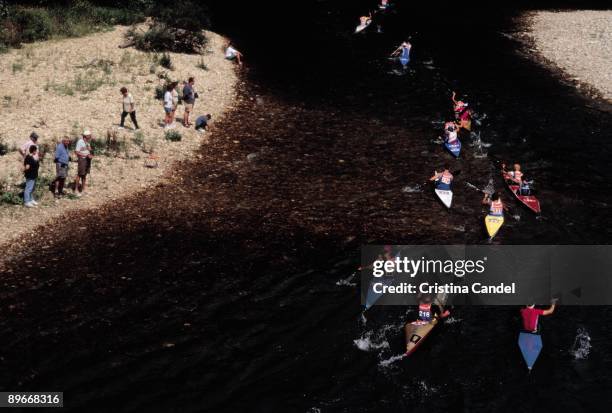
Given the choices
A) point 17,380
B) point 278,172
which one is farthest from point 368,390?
point 278,172

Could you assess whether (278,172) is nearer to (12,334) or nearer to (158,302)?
(158,302)

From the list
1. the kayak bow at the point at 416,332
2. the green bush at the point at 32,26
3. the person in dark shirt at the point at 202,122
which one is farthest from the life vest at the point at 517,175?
the green bush at the point at 32,26

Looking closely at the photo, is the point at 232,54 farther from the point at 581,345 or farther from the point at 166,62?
the point at 581,345

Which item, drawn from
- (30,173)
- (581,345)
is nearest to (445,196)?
(581,345)

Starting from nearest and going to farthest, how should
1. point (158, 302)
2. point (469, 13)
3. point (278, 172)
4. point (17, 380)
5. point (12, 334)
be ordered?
1. point (17, 380)
2. point (12, 334)
3. point (158, 302)
4. point (278, 172)
5. point (469, 13)

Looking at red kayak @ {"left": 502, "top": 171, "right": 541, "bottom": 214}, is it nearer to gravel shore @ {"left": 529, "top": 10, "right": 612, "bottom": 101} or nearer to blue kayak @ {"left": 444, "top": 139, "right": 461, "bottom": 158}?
blue kayak @ {"left": 444, "top": 139, "right": 461, "bottom": 158}

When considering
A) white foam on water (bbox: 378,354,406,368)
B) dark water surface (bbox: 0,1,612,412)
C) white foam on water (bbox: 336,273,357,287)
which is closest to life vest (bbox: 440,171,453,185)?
dark water surface (bbox: 0,1,612,412)
